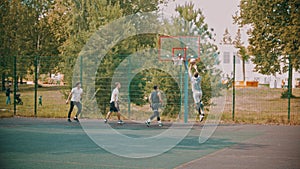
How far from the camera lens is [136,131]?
1446cm

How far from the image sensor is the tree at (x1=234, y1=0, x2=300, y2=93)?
90.1 feet

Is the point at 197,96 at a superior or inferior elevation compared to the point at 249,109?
superior

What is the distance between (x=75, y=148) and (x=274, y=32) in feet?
79.5

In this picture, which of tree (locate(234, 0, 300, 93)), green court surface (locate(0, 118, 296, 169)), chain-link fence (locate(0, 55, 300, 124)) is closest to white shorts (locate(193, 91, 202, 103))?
green court surface (locate(0, 118, 296, 169))

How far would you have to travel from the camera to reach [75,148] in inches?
411

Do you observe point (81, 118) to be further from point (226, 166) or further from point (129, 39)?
point (226, 166)

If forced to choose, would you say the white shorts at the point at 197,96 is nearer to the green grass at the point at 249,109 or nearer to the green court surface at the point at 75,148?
the green court surface at the point at 75,148

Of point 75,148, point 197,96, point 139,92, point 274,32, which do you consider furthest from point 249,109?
point 75,148

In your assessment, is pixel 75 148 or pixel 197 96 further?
pixel 197 96

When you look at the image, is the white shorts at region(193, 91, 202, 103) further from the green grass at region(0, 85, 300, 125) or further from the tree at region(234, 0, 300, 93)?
the tree at region(234, 0, 300, 93)

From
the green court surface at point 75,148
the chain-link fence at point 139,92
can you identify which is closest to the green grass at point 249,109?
the chain-link fence at point 139,92

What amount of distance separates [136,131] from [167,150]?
165 inches

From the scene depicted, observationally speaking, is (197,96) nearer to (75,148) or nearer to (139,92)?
(139,92)

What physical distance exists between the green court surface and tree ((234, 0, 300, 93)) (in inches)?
536
